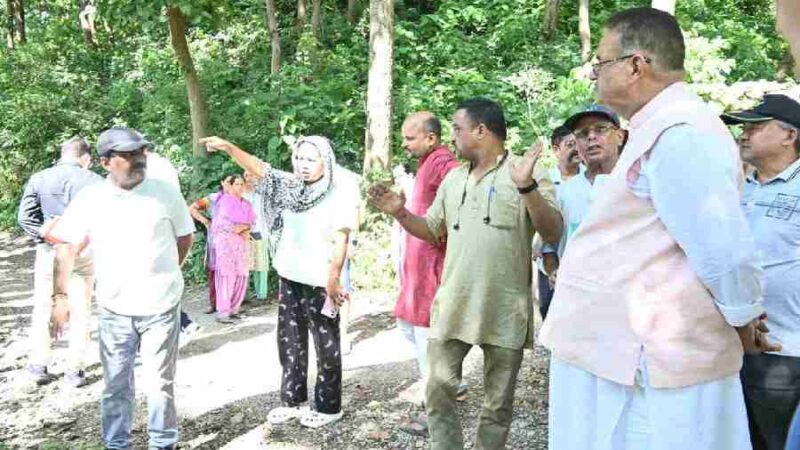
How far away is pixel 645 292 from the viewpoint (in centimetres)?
210

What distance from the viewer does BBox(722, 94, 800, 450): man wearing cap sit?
2867 millimetres

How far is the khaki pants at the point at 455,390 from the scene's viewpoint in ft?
12.3

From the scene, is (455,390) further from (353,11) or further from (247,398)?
(353,11)

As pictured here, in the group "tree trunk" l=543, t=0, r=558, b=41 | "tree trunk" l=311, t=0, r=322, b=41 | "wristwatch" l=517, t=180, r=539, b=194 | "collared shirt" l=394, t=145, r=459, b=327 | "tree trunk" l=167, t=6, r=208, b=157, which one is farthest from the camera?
"tree trunk" l=311, t=0, r=322, b=41

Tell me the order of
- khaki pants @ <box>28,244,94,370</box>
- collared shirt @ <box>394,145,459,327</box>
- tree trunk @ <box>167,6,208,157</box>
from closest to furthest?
collared shirt @ <box>394,145,459,327</box> < khaki pants @ <box>28,244,94,370</box> < tree trunk @ <box>167,6,208,157</box>

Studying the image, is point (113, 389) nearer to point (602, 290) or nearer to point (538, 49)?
point (602, 290)

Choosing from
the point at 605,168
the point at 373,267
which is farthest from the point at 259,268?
the point at 605,168

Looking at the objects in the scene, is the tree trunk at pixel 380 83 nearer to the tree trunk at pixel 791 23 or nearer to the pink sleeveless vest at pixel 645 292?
the pink sleeveless vest at pixel 645 292

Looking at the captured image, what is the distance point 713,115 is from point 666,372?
75 cm

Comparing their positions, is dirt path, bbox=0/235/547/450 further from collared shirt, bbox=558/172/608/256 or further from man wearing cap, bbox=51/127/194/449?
collared shirt, bbox=558/172/608/256

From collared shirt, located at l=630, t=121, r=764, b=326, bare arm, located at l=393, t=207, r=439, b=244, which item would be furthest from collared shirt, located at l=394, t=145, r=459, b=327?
collared shirt, located at l=630, t=121, r=764, b=326

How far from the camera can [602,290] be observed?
2186 mm

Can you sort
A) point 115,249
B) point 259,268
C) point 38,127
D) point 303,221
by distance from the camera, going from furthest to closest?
point 38,127, point 259,268, point 303,221, point 115,249

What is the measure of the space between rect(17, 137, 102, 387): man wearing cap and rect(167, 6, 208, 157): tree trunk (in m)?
4.81
